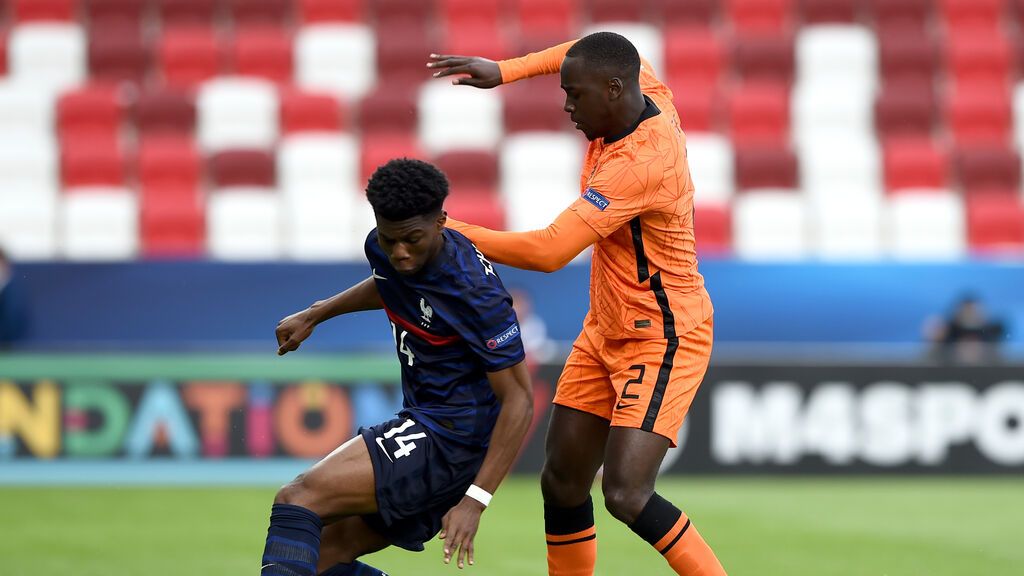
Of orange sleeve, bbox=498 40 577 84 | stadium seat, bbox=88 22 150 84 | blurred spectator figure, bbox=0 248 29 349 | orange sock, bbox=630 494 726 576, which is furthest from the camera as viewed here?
stadium seat, bbox=88 22 150 84

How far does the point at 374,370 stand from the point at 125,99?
5.07 meters

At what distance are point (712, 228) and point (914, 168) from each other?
2464 millimetres

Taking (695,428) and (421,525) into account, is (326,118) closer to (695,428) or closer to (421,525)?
(695,428)

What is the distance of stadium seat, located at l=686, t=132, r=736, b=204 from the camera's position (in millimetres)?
14016

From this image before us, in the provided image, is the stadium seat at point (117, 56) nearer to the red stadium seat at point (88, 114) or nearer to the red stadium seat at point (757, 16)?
the red stadium seat at point (88, 114)


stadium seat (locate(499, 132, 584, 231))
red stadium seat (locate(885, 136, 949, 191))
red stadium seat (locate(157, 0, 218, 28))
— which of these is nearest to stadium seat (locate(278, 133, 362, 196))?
stadium seat (locate(499, 132, 584, 231))

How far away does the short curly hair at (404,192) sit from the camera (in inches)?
175

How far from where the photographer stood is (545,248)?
4988mm

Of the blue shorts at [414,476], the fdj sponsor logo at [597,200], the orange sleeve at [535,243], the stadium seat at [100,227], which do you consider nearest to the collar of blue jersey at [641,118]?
the fdj sponsor logo at [597,200]

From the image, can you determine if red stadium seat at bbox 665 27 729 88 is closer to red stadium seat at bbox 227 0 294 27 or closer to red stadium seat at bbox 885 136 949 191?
red stadium seat at bbox 885 136 949 191

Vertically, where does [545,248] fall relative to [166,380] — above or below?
above

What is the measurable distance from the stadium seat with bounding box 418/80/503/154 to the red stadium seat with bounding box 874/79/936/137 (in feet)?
13.1

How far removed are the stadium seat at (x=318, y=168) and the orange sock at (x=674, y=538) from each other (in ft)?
29.2

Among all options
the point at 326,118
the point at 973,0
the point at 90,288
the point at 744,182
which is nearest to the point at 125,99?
the point at 326,118
